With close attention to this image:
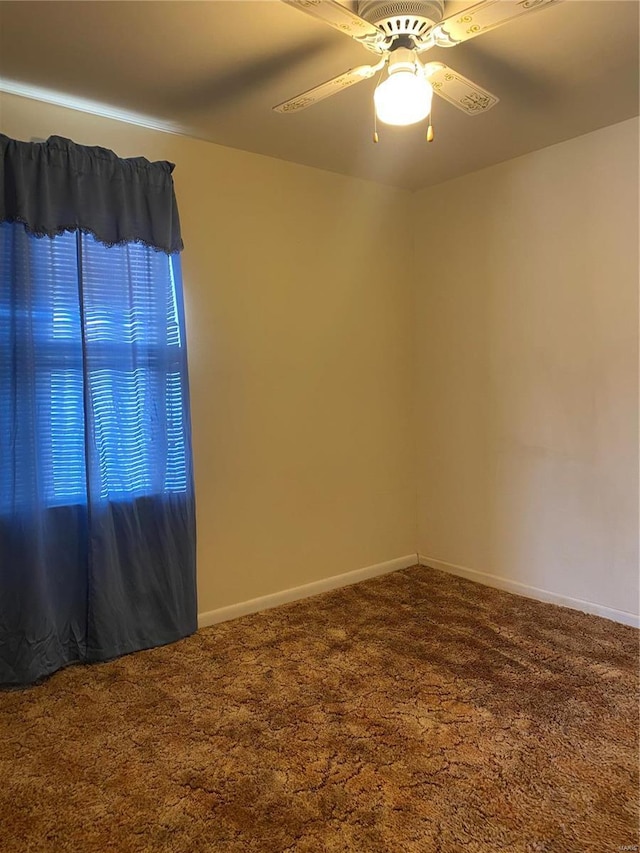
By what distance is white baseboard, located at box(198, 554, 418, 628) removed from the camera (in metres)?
3.19

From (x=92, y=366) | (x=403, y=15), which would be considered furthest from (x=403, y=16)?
(x=92, y=366)

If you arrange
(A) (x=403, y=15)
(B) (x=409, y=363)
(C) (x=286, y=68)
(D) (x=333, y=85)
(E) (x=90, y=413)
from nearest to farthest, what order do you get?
(A) (x=403, y=15), (D) (x=333, y=85), (C) (x=286, y=68), (E) (x=90, y=413), (B) (x=409, y=363)

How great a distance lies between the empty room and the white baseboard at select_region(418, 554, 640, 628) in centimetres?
2

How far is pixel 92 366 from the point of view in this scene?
8.79ft

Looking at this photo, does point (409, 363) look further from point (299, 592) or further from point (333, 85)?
point (333, 85)

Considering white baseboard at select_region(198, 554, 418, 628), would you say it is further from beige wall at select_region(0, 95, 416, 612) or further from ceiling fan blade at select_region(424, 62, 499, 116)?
ceiling fan blade at select_region(424, 62, 499, 116)

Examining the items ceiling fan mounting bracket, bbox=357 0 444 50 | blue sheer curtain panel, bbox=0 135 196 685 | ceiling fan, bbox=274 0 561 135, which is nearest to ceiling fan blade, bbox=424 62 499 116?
ceiling fan, bbox=274 0 561 135

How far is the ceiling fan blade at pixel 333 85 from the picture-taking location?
1.96 m

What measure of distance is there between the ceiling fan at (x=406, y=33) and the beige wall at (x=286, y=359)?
125 cm

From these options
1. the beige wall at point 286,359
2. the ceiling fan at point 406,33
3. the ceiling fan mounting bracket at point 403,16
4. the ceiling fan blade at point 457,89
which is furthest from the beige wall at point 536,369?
the ceiling fan mounting bracket at point 403,16

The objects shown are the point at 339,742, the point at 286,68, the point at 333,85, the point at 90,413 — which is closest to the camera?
the point at 333,85

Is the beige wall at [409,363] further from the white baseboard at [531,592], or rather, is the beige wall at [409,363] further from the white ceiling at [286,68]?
the white ceiling at [286,68]

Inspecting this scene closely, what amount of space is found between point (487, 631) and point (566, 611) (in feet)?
1.65

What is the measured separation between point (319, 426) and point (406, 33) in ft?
6.85
